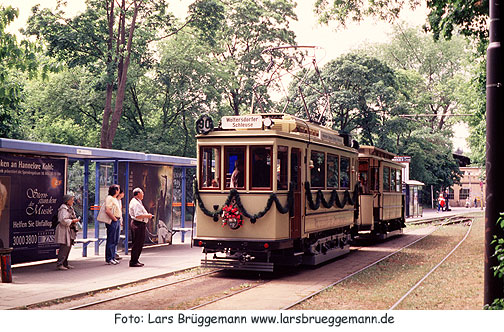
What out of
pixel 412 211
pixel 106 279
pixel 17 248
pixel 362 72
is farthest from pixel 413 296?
pixel 412 211

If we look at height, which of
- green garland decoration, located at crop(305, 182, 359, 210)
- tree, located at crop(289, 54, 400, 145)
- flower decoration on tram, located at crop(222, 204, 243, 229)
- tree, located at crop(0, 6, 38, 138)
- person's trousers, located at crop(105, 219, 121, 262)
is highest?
tree, located at crop(289, 54, 400, 145)

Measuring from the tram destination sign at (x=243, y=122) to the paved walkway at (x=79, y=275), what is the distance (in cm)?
346

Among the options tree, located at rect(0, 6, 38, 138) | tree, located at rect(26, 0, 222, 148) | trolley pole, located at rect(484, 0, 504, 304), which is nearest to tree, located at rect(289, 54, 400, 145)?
tree, located at rect(26, 0, 222, 148)

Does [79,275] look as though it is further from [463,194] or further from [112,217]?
[463,194]

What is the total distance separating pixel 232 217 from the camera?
13188mm

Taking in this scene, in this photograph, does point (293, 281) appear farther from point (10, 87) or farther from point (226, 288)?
point (10, 87)

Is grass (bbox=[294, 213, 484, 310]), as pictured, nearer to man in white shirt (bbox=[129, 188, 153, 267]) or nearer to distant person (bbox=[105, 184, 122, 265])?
man in white shirt (bbox=[129, 188, 153, 267])

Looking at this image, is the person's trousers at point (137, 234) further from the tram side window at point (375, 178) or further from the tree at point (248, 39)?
the tree at point (248, 39)

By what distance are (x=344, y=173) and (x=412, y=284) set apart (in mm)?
5374

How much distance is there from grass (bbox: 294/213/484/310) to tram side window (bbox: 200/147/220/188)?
3.48 metres

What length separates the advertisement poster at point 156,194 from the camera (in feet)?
60.1

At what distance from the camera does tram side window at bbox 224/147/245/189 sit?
44.1ft

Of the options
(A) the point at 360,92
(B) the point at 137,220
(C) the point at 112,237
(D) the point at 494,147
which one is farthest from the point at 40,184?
(A) the point at 360,92

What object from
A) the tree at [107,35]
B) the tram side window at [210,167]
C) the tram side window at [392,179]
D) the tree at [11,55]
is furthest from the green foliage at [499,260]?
the tree at [107,35]
